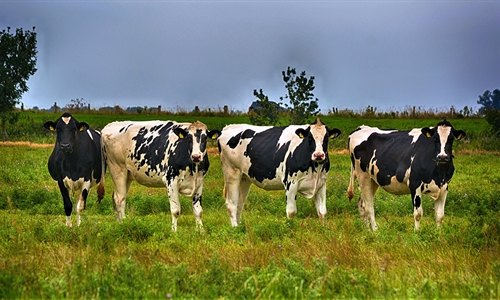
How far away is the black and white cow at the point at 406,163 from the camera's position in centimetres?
1411

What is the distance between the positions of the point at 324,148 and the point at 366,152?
1.82m

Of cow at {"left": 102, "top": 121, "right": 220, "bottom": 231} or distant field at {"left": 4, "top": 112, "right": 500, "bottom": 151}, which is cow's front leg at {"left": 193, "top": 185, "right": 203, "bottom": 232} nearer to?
cow at {"left": 102, "top": 121, "right": 220, "bottom": 231}

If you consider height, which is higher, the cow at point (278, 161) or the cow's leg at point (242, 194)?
the cow at point (278, 161)

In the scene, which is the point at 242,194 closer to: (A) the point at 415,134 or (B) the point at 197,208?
(B) the point at 197,208

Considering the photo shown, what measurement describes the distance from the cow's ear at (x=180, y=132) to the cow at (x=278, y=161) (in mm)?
1304

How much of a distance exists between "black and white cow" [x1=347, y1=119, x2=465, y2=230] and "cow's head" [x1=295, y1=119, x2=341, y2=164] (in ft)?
5.10

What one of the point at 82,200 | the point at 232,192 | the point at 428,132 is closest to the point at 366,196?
the point at 428,132

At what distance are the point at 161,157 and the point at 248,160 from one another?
1.94m

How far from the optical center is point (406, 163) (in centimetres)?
1465

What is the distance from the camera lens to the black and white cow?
14.1m

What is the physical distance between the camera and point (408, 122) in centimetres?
5053

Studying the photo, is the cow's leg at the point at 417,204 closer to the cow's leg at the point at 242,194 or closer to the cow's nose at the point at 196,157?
the cow's leg at the point at 242,194

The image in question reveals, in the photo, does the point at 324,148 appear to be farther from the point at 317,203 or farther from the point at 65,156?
the point at 65,156

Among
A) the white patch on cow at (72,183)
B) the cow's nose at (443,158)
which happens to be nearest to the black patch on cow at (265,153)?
the cow's nose at (443,158)
